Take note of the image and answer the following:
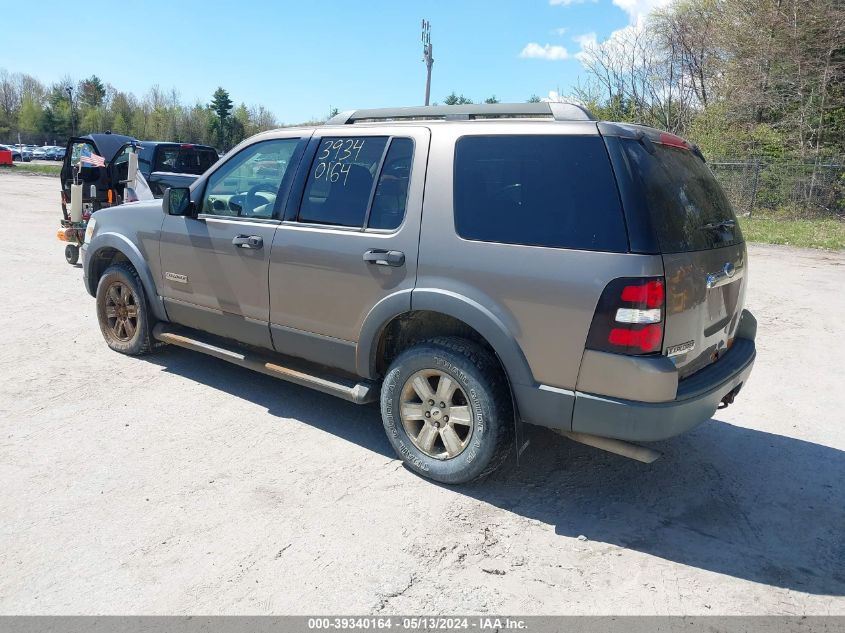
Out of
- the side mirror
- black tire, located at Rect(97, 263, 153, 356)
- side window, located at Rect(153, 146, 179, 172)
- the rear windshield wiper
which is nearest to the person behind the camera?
the rear windshield wiper

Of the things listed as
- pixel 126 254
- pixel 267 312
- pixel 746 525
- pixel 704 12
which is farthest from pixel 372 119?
pixel 704 12

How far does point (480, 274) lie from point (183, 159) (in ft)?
35.7

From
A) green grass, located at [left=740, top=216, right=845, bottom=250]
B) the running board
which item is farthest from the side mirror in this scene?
green grass, located at [left=740, top=216, right=845, bottom=250]

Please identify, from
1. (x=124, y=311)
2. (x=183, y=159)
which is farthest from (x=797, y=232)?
(x=124, y=311)

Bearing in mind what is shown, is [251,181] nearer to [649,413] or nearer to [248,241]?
[248,241]

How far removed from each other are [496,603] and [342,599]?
26.0 inches

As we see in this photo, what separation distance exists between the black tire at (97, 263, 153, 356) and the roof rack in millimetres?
2311

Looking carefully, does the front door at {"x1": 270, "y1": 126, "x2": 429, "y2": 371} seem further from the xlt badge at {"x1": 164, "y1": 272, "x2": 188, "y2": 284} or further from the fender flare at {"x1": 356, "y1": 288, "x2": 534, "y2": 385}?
the xlt badge at {"x1": 164, "y1": 272, "x2": 188, "y2": 284}

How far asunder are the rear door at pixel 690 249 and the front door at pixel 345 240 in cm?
128

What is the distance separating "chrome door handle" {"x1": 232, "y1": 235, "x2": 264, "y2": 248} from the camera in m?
4.38

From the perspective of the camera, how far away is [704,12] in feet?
96.8

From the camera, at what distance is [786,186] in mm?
21328

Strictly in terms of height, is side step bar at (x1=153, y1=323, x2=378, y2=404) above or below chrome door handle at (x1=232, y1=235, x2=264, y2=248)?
below

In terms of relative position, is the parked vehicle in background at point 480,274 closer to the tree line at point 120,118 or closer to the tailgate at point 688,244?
the tailgate at point 688,244
